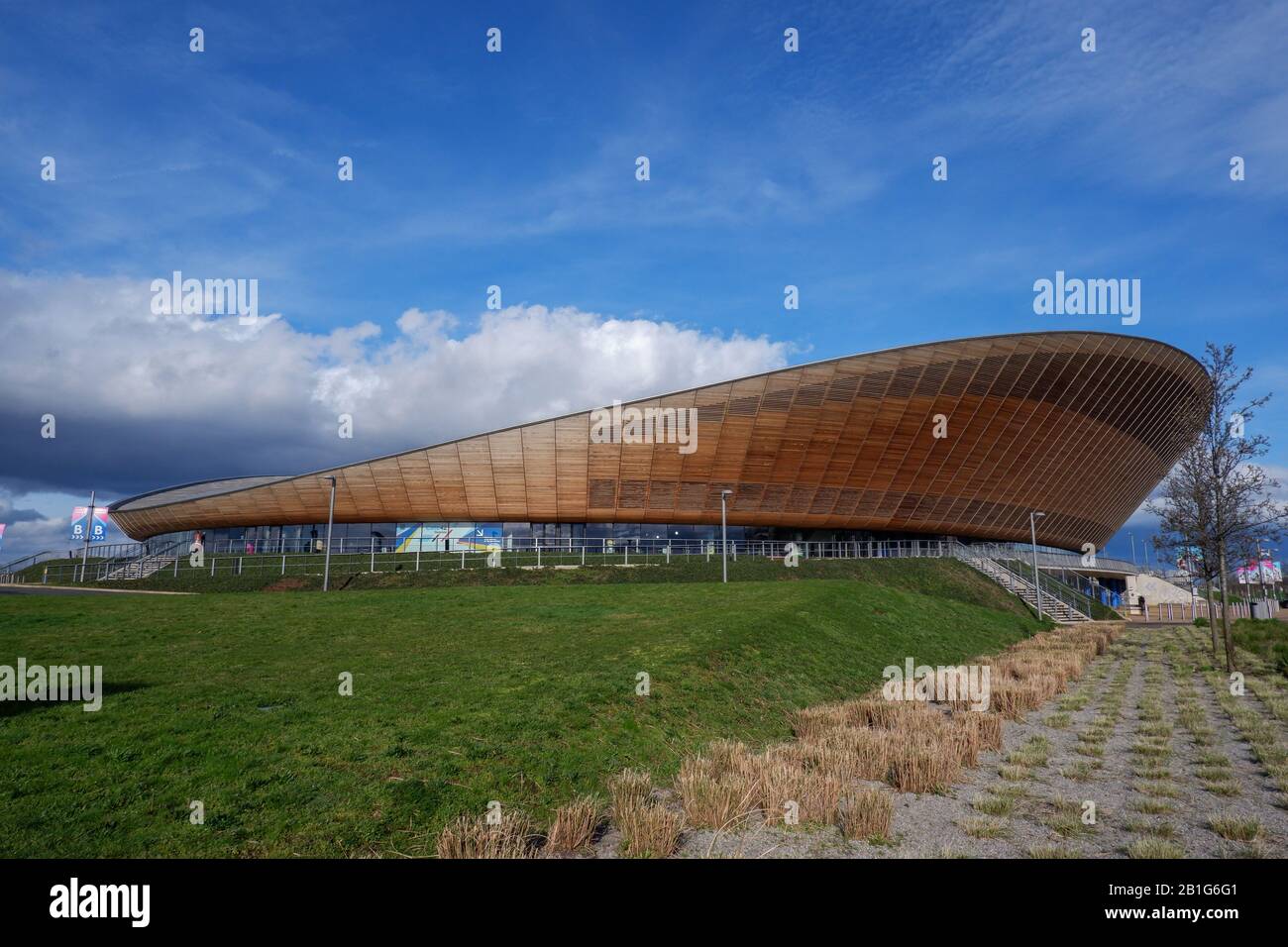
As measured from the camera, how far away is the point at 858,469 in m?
50.9

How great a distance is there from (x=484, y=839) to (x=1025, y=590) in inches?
1849

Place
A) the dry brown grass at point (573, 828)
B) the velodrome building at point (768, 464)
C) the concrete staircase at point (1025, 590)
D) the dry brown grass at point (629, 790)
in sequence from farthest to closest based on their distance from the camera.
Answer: the velodrome building at point (768, 464) < the concrete staircase at point (1025, 590) < the dry brown grass at point (629, 790) < the dry brown grass at point (573, 828)

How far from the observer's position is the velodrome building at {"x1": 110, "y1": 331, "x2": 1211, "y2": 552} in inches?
1836

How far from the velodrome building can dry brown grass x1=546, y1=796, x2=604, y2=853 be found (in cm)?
3915

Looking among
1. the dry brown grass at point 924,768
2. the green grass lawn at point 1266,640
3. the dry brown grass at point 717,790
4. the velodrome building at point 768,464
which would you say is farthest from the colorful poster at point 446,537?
the dry brown grass at point 924,768

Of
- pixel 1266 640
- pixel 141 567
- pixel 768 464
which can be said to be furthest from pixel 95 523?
pixel 1266 640

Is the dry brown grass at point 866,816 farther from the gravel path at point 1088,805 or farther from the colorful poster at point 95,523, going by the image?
the colorful poster at point 95,523

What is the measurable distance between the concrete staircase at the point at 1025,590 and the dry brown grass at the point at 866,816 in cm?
3932

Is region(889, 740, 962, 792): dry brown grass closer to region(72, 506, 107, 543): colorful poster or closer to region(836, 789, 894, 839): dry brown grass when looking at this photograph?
region(836, 789, 894, 839): dry brown grass

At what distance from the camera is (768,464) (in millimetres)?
48812

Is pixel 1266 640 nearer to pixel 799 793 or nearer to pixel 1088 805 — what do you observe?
pixel 1088 805

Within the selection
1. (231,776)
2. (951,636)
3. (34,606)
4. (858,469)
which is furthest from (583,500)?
(231,776)

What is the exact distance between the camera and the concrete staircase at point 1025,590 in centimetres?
4306
